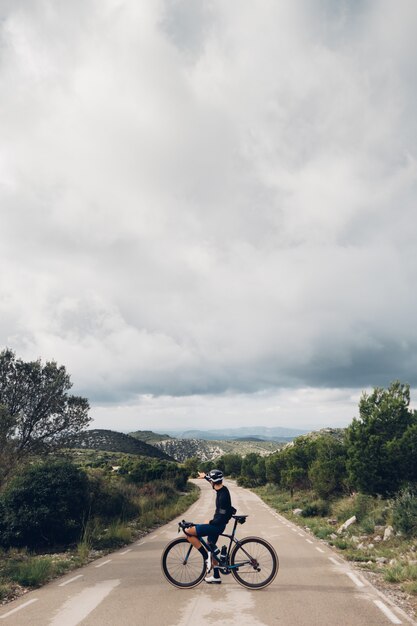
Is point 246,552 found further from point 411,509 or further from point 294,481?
point 294,481

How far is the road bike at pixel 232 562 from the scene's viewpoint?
8969 mm

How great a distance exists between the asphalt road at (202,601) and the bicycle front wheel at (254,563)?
0.20 metres

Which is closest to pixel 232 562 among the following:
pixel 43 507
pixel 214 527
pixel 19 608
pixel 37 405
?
pixel 214 527

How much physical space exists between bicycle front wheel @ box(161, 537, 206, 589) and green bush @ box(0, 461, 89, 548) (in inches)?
297

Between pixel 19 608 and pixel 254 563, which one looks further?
pixel 254 563

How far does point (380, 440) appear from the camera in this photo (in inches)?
911

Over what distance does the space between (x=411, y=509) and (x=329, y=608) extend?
8.55 m

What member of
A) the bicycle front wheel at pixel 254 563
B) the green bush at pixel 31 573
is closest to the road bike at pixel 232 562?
the bicycle front wheel at pixel 254 563

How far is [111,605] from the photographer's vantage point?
8.27m

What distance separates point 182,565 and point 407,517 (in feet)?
Result: 29.9

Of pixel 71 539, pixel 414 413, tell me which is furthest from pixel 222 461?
pixel 71 539

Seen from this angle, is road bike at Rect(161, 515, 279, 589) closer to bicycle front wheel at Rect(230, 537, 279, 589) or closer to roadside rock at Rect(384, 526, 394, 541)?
bicycle front wheel at Rect(230, 537, 279, 589)

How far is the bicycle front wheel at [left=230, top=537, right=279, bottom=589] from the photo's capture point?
8977 millimetres

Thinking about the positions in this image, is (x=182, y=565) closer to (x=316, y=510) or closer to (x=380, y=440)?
(x=380, y=440)
